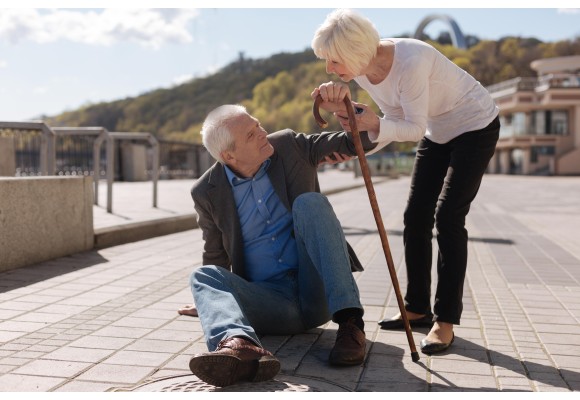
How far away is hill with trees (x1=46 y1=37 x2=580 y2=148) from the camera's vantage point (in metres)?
107

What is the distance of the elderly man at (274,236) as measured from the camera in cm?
359

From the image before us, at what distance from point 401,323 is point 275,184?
1088 millimetres

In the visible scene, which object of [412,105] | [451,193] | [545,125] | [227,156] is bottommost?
[451,193]

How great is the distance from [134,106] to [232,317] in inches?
4406

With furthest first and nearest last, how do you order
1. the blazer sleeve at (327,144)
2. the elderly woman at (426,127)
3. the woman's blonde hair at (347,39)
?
the blazer sleeve at (327,144) → the elderly woman at (426,127) → the woman's blonde hair at (347,39)

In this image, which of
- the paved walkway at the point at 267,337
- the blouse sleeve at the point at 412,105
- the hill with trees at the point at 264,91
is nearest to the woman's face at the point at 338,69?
the blouse sleeve at the point at 412,105

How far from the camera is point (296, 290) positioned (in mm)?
3959

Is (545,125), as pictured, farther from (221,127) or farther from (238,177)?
(221,127)

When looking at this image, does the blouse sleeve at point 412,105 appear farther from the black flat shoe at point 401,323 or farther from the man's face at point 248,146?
the black flat shoe at point 401,323

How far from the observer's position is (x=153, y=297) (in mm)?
→ 5180

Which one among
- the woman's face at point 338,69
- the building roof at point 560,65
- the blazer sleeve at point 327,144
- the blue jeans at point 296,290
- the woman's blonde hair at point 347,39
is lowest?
the blue jeans at point 296,290

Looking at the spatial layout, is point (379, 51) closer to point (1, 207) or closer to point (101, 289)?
point (101, 289)

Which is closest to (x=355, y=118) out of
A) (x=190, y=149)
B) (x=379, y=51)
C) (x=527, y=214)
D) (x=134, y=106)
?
(x=379, y=51)

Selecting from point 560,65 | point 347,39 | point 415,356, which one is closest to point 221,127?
point 347,39
